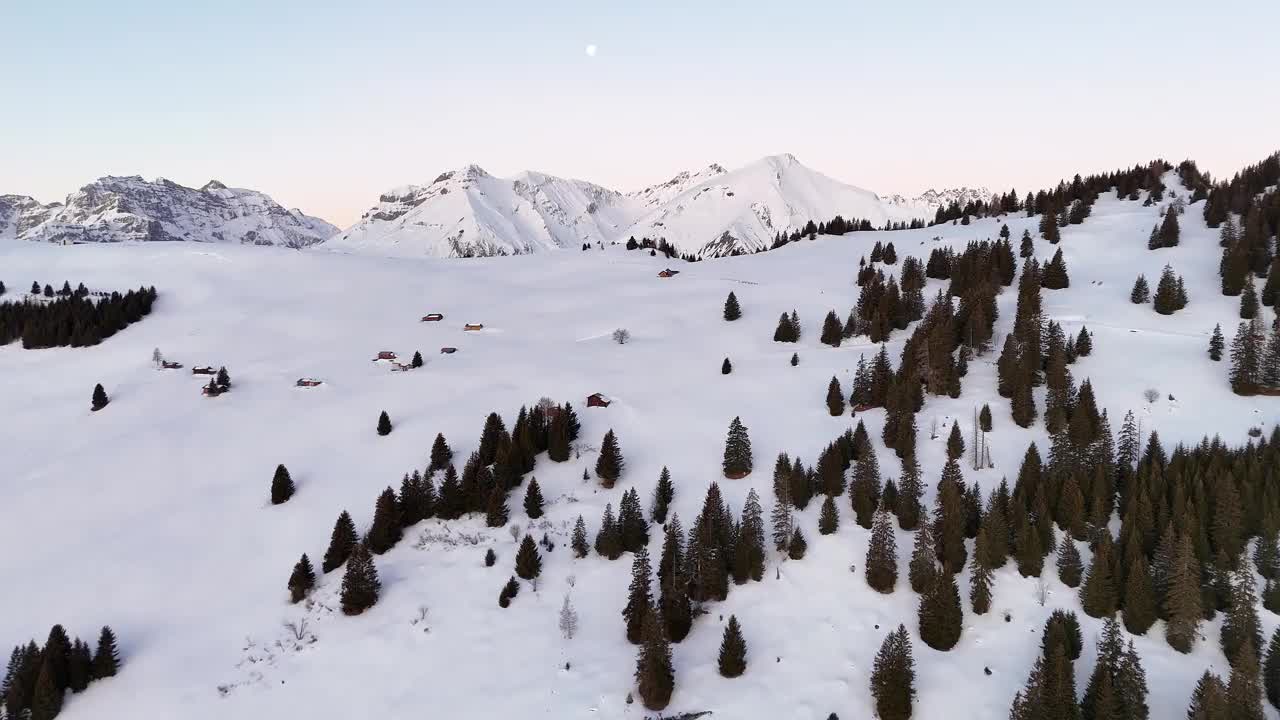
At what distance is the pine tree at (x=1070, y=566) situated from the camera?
1718 inches

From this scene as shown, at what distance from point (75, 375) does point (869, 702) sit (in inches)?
3866

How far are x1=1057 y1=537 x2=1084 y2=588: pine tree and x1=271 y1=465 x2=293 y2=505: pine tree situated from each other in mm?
58601

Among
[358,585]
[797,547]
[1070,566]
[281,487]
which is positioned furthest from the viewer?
[281,487]

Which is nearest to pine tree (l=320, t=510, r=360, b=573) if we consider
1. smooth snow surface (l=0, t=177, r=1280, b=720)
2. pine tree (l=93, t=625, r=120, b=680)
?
smooth snow surface (l=0, t=177, r=1280, b=720)

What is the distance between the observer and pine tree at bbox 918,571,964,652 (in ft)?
133

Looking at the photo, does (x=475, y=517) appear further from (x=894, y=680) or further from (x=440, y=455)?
(x=894, y=680)

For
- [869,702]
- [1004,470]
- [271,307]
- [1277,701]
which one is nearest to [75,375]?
[271,307]

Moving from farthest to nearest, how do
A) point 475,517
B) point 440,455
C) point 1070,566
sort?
point 440,455 < point 475,517 < point 1070,566

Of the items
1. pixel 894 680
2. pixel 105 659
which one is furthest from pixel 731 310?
pixel 105 659

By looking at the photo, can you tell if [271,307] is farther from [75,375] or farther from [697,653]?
[697,653]

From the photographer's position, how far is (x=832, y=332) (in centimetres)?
9050

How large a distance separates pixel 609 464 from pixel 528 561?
13137 millimetres

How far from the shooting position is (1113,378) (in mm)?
67875

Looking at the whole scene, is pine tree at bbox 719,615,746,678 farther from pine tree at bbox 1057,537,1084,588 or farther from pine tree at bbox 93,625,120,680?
pine tree at bbox 93,625,120,680
